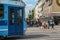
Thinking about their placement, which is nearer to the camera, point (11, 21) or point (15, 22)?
point (11, 21)

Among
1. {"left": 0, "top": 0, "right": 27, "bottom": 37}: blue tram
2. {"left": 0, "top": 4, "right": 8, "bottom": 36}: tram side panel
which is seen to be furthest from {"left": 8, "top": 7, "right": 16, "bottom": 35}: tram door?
{"left": 0, "top": 4, "right": 8, "bottom": 36}: tram side panel

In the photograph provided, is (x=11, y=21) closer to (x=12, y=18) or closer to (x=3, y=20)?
(x=12, y=18)

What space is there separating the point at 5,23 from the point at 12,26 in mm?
724

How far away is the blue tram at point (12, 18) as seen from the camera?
56.6 ft

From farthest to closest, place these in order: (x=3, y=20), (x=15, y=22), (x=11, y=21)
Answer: (x=15, y=22), (x=11, y=21), (x=3, y=20)

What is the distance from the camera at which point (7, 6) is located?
57.2 feet

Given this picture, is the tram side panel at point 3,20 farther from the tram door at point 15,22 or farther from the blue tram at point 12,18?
the tram door at point 15,22

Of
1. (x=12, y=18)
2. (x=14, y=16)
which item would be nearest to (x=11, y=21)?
(x=12, y=18)

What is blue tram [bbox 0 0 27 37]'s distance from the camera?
17.2 meters

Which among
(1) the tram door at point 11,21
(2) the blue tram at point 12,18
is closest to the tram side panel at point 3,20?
(2) the blue tram at point 12,18

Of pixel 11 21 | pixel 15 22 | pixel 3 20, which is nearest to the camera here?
pixel 3 20

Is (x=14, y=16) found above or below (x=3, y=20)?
above

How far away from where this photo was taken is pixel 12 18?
58.7 feet

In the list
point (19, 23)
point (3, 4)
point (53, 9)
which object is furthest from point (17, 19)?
point (53, 9)
